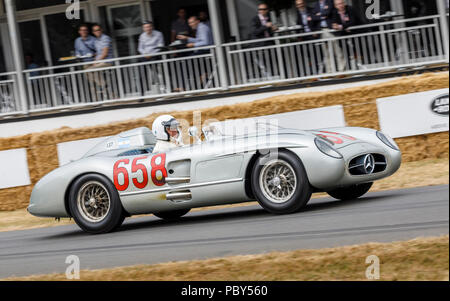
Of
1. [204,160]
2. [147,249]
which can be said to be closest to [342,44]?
[204,160]

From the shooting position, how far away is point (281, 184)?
7.39m

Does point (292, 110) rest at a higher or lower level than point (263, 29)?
lower

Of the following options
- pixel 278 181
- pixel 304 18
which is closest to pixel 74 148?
pixel 304 18

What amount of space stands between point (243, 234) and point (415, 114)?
5148 mm

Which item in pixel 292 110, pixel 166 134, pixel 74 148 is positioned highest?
pixel 166 134

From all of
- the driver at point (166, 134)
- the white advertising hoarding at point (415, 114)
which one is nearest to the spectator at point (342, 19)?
the white advertising hoarding at point (415, 114)

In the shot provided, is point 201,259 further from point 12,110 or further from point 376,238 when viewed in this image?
point 12,110

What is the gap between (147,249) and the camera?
696 centimetres

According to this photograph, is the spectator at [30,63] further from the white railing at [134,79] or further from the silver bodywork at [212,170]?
the silver bodywork at [212,170]

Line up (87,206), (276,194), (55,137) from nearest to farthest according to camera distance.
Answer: (276,194) < (87,206) < (55,137)

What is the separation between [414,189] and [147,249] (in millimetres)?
3381

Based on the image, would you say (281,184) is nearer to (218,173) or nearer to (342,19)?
(218,173)

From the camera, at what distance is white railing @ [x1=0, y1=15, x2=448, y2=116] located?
1403 centimetres

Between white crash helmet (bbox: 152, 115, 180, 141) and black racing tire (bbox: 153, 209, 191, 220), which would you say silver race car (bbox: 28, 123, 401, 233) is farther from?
black racing tire (bbox: 153, 209, 191, 220)
